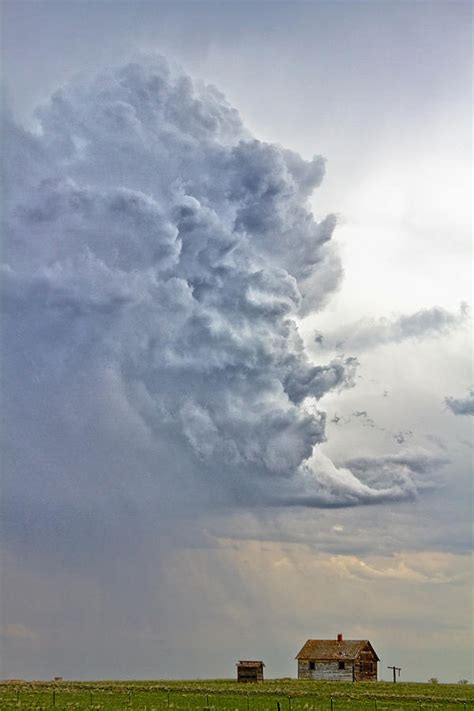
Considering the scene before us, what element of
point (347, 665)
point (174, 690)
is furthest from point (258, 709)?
point (347, 665)

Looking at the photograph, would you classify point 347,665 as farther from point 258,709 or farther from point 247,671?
point 258,709

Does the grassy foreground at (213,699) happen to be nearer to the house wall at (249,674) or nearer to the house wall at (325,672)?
the house wall at (249,674)

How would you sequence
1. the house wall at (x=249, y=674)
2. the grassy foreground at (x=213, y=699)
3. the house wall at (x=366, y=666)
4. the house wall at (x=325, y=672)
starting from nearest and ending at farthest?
the grassy foreground at (x=213, y=699) < the house wall at (x=249, y=674) < the house wall at (x=325, y=672) < the house wall at (x=366, y=666)

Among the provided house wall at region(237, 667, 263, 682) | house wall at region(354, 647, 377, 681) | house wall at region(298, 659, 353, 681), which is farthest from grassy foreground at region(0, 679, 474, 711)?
house wall at region(354, 647, 377, 681)

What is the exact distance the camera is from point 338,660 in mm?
116750

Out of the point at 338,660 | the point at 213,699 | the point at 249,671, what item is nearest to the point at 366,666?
the point at 338,660

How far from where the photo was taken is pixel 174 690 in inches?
3413

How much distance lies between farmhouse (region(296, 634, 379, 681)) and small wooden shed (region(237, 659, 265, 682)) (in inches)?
437

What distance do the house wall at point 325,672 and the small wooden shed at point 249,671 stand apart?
10.8 metres

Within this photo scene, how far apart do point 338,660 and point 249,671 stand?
14.5m

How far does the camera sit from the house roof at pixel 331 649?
384 ft

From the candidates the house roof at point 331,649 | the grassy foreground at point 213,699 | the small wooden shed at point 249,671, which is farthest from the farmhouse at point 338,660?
the grassy foreground at point 213,699

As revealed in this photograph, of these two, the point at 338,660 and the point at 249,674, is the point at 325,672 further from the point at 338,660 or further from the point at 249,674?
the point at 249,674

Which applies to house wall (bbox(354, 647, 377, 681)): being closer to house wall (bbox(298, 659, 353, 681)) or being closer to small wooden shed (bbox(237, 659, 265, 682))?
house wall (bbox(298, 659, 353, 681))
